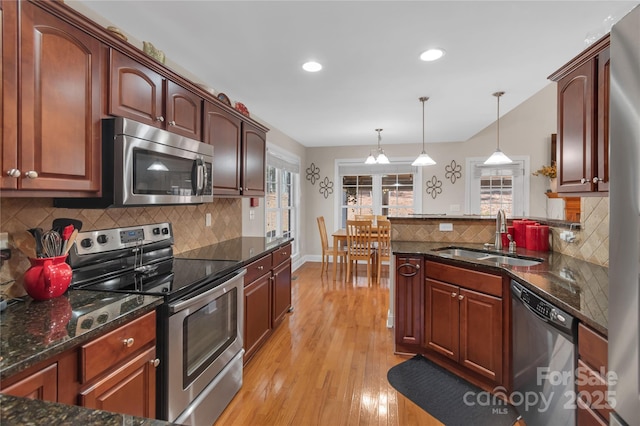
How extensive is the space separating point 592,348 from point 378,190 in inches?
208

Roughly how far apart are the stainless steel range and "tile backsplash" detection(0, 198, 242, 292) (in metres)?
0.08

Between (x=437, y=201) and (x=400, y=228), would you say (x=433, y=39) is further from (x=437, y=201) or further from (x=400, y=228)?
(x=437, y=201)

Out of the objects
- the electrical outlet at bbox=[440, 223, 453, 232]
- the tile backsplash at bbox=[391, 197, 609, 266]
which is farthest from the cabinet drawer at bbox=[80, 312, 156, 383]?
the electrical outlet at bbox=[440, 223, 453, 232]

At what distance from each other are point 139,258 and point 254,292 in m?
0.85

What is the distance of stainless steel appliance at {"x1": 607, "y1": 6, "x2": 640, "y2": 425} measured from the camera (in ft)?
2.81

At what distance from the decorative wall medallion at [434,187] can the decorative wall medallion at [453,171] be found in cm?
19

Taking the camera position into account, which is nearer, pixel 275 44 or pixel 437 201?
pixel 275 44

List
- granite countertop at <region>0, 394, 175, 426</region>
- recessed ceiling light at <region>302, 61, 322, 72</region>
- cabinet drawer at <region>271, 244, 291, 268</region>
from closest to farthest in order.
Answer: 1. granite countertop at <region>0, 394, 175, 426</region>
2. recessed ceiling light at <region>302, 61, 322, 72</region>
3. cabinet drawer at <region>271, 244, 291, 268</region>

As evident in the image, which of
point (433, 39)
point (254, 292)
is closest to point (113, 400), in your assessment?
point (254, 292)

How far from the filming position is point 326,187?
6.52 metres

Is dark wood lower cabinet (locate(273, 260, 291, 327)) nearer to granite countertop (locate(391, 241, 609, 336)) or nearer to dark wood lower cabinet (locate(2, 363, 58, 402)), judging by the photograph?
granite countertop (locate(391, 241, 609, 336))

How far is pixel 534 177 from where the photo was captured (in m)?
5.54

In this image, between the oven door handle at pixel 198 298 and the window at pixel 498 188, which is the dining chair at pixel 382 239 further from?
the oven door handle at pixel 198 298

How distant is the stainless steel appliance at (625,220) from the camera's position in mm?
855
